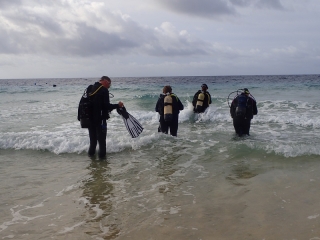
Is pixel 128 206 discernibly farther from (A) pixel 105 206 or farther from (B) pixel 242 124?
(B) pixel 242 124

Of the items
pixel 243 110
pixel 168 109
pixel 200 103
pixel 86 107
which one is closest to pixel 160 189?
pixel 86 107

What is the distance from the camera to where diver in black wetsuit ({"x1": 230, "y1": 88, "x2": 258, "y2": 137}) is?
28.3 feet

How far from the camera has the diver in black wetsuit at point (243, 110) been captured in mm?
8625

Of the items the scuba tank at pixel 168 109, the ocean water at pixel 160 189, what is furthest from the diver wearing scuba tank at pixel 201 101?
the scuba tank at pixel 168 109

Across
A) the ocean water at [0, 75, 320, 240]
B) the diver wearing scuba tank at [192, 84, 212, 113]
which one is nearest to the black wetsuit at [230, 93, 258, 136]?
the ocean water at [0, 75, 320, 240]

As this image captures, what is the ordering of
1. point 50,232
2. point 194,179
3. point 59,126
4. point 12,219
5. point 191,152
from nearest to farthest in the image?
point 50,232, point 12,219, point 194,179, point 191,152, point 59,126

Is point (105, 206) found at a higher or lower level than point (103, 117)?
lower

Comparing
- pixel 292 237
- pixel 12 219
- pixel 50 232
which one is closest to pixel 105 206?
pixel 50 232

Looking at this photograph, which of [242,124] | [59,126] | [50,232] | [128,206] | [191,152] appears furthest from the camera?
[59,126]

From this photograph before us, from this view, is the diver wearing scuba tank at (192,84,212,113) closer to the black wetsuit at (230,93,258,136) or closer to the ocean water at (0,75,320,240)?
the ocean water at (0,75,320,240)

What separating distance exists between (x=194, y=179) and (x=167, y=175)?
1.77 ft

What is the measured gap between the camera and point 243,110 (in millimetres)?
8609

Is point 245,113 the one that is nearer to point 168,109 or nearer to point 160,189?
point 168,109

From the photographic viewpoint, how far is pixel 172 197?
4711 millimetres
